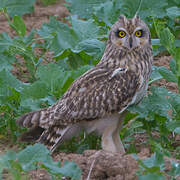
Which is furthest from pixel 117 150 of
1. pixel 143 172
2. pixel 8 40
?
pixel 8 40

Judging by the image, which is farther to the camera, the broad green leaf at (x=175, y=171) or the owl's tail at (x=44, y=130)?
Answer: the owl's tail at (x=44, y=130)

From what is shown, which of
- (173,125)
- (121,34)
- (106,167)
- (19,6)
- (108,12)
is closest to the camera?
(106,167)

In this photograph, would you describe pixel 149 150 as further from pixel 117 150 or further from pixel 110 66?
pixel 110 66

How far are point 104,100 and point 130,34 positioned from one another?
0.75 m

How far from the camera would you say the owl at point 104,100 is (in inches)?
226

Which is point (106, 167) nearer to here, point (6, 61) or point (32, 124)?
point (32, 124)

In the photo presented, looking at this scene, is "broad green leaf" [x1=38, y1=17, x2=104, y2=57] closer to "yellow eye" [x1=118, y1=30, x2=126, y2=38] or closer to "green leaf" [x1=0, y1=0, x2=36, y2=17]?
"green leaf" [x1=0, y1=0, x2=36, y2=17]

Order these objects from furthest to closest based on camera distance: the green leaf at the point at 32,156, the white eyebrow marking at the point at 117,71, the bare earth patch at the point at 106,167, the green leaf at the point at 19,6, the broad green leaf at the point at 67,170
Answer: the green leaf at the point at 19,6 → the white eyebrow marking at the point at 117,71 → the bare earth patch at the point at 106,167 → the green leaf at the point at 32,156 → the broad green leaf at the point at 67,170

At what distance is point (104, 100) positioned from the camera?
5734mm

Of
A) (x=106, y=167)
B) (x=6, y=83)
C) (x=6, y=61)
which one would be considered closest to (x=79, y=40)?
(x=6, y=61)

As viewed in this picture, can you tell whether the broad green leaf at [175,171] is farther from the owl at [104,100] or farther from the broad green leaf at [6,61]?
the broad green leaf at [6,61]

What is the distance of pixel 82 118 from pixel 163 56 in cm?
315

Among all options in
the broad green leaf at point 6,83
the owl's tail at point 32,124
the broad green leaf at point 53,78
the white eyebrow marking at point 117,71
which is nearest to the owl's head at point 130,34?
the white eyebrow marking at point 117,71

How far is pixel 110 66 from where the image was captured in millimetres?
6055
